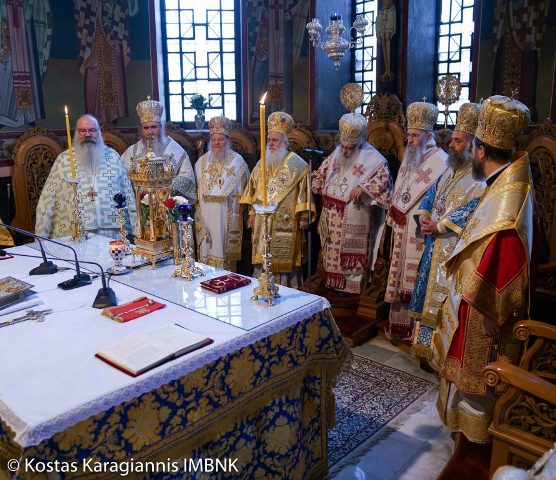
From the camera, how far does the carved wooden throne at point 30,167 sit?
6430mm

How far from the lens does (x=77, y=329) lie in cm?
248

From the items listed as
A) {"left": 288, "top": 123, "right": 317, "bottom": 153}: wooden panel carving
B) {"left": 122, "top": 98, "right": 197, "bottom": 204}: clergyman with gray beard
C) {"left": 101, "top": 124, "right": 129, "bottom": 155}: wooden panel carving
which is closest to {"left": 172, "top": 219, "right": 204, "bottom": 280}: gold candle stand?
{"left": 122, "top": 98, "right": 197, "bottom": 204}: clergyman with gray beard

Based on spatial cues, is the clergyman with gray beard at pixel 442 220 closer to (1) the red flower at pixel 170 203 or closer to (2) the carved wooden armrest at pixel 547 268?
(2) the carved wooden armrest at pixel 547 268

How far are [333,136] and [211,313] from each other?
13.8 feet

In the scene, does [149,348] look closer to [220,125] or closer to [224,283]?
[224,283]

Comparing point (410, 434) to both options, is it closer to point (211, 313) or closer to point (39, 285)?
point (211, 313)

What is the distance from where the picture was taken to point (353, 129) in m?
5.19

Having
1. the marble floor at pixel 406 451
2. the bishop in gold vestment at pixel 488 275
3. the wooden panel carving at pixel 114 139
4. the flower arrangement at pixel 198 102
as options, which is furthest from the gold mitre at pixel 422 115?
the wooden panel carving at pixel 114 139

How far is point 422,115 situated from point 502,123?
176 centimetres

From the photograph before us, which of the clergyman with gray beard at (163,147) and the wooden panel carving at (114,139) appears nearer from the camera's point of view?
the clergyman with gray beard at (163,147)

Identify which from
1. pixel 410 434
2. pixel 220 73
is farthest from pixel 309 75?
pixel 410 434

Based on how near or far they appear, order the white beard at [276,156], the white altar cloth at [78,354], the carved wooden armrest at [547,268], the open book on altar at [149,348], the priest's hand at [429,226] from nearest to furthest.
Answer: the white altar cloth at [78,354]
the open book on altar at [149,348]
the priest's hand at [429,226]
the carved wooden armrest at [547,268]
the white beard at [276,156]

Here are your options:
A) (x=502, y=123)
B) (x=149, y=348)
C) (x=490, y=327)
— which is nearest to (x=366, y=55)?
(x=502, y=123)

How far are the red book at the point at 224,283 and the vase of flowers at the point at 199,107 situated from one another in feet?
13.7
